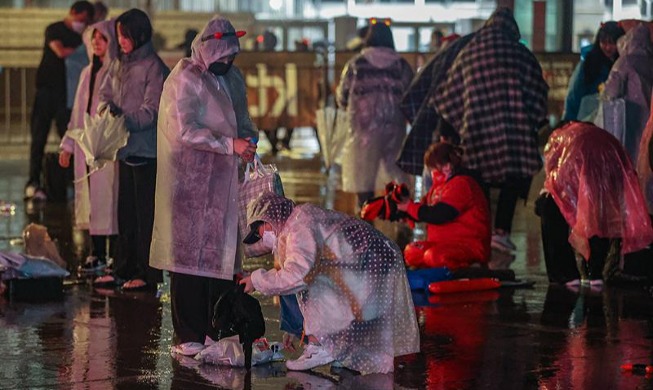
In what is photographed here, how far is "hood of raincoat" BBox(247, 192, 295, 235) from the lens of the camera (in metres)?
7.52

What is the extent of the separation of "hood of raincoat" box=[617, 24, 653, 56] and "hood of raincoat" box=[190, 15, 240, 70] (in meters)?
4.58

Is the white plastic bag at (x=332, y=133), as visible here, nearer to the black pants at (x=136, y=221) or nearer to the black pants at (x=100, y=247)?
the black pants at (x=100, y=247)

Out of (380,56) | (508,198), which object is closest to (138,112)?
(508,198)

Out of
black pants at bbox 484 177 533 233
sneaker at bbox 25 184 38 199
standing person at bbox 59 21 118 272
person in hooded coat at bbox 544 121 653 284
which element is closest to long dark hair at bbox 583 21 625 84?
black pants at bbox 484 177 533 233

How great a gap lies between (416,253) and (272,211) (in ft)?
11.7

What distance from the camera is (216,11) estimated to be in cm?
3644

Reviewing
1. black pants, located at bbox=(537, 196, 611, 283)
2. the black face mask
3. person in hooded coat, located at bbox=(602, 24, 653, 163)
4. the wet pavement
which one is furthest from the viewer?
person in hooded coat, located at bbox=(602, 24, 653, 163)

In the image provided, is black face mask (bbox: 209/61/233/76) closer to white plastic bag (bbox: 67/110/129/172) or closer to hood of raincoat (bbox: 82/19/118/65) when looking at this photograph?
white plastic bag (bbox: 67/110/129/172)

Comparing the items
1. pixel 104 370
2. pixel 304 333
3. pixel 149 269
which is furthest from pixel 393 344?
pixel 149 269

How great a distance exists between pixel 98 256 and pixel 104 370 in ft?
11.4

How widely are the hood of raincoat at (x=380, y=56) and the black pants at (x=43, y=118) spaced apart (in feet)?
11.3

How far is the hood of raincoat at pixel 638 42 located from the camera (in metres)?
11.7

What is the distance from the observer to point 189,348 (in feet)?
26.1

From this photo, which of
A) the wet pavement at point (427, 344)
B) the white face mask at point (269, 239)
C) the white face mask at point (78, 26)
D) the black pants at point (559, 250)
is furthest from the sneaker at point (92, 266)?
the white face mask at point (78, 26)
